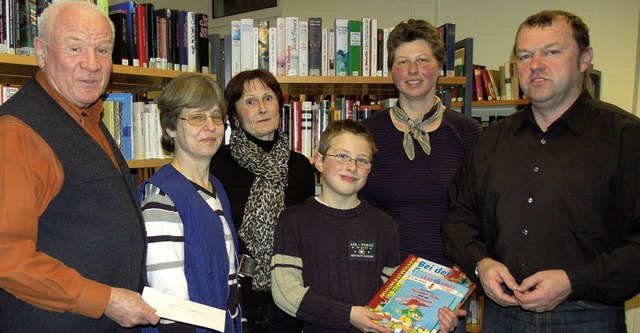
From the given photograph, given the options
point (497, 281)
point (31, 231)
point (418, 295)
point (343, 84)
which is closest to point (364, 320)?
point (418, 295)

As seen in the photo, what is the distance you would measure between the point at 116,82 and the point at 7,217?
2.07 metres

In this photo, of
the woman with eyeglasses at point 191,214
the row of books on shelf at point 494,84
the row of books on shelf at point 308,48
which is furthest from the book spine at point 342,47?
the row of books on shelf at point 494,84

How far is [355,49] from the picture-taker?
12.1 feet

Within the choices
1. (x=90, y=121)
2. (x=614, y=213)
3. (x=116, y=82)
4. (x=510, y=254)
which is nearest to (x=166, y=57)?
(x=116, y=82)

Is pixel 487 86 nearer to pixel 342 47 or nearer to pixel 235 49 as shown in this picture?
pixel 342 47

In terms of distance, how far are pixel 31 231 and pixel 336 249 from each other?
123cm

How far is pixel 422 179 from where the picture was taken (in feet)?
8.32

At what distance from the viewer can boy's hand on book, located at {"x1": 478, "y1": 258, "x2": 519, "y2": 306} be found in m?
1.97

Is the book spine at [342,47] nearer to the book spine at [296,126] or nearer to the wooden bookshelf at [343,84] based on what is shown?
the wooden bookshelf at [343,84]

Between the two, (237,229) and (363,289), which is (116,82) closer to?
(237,229)

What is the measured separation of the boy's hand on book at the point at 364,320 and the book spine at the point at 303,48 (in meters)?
1.98

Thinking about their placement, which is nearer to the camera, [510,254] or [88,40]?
[88,40]

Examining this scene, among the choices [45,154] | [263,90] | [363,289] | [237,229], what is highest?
[263,90]

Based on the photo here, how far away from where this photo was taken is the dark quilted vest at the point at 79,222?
1669mm
